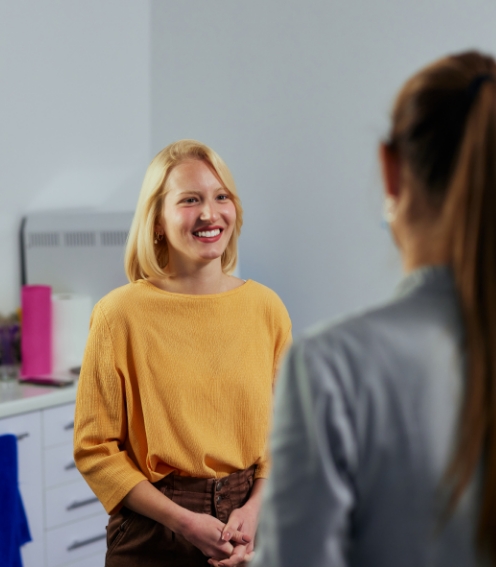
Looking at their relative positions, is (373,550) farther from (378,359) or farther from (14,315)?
(14,315)

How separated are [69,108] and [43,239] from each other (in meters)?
0.59

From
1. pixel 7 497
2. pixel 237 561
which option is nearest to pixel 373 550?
pixel 237 561

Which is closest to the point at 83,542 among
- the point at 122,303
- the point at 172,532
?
the point at 172,532

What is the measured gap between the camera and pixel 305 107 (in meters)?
2.77

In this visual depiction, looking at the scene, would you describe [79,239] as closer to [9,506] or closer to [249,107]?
[249,107]

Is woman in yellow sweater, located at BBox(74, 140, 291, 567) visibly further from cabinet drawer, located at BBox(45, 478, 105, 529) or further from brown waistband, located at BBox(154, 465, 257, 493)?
cabinet drawer, located at BBox(45, 478, 105, 529)

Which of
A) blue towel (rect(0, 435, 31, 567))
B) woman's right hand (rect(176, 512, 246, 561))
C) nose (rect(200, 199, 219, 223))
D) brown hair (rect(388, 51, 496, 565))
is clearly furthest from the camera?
blue towel (rect(0, 435, 31, 567))

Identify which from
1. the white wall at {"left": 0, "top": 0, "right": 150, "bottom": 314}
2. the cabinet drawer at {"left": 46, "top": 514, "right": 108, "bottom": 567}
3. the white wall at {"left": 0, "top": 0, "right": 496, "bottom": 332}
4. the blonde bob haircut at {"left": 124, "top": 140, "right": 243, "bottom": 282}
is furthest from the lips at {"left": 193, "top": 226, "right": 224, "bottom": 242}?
the white wall at {"left": 0, "top": 0, "right": 150, "bottom": 314}

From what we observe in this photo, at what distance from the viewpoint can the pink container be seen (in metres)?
2.58

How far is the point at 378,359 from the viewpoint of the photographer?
644 mm

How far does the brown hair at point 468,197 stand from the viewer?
2.04 ft

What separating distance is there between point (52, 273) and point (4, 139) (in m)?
0.54

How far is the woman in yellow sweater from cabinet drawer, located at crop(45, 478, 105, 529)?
97 centimetres

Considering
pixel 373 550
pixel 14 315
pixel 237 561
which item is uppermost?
pixel 373 550
